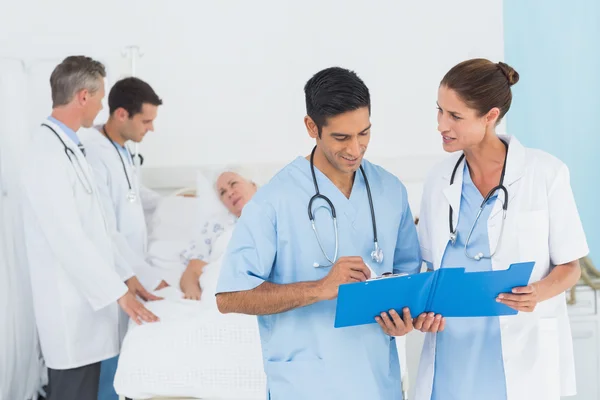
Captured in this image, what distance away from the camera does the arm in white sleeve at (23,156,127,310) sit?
2.43 m

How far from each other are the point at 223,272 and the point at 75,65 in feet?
4.28

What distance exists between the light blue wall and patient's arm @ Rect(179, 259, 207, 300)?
1546 millimetres

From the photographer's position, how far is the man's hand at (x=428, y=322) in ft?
5.04

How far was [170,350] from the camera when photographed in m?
2.36

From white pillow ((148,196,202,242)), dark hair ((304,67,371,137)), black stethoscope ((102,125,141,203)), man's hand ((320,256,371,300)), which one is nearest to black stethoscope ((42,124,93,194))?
black stethoscope ((102,125,141,203))

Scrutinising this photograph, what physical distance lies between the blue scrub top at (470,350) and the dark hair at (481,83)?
0.21 m

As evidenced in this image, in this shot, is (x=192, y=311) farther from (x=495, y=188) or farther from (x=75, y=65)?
(x=495, y=188)

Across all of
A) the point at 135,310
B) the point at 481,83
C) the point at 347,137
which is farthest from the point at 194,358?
the point at 481,83

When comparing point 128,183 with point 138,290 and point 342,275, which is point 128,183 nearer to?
point 138,290

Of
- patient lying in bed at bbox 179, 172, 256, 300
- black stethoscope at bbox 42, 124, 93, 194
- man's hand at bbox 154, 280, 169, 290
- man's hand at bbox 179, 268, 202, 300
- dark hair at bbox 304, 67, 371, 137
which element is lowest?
man's hand at bbox 154, 280, 169, 290

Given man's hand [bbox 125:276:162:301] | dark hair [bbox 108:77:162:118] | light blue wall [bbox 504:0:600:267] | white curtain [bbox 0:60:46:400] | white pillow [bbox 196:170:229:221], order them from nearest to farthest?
white curtain [bbox 0:60:46:400] < man's hand [bbox 125:276:162:301] < dark hair [bbox 108:77:162:118] < white pillow [bbox 196:170:229:221] < light blue wall [bbox 504:0:600:267]

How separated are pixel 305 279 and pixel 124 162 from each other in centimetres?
167

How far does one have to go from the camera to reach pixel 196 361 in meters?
2.35

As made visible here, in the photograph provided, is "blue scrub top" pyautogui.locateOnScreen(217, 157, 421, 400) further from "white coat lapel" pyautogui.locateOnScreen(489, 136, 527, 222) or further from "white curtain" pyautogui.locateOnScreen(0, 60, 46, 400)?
"white curtain" pyautogui.locateOnScreen(0, 60, 46, 400)
